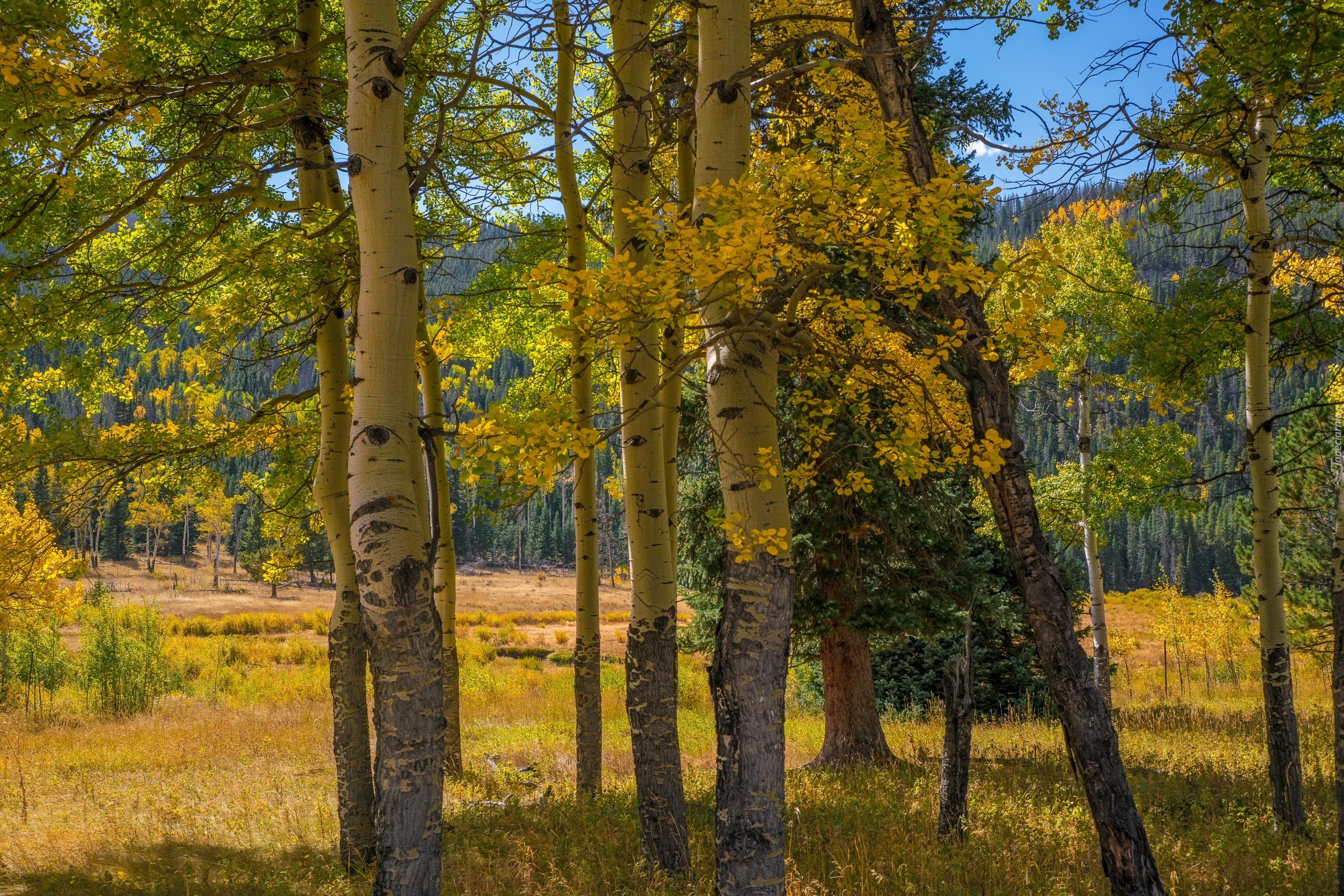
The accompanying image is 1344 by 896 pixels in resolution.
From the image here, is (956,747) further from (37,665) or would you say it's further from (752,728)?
(37,665)

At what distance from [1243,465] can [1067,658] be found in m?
4.26

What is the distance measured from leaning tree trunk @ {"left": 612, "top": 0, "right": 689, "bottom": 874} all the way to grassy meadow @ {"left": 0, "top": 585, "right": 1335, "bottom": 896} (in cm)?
39

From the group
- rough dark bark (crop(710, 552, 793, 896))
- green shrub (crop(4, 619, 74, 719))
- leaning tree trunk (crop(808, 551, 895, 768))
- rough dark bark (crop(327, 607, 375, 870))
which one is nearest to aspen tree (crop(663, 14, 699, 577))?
rough dark bark (crop(710, 552, 793, 896))

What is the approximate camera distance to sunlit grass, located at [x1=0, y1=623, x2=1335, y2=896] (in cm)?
515

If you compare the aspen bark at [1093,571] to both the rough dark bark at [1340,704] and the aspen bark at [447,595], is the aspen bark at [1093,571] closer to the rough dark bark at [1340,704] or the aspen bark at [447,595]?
the rough dark bark at [1340,704]

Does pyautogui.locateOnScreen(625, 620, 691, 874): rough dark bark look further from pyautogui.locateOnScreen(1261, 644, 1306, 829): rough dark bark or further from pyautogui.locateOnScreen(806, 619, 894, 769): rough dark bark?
pyautogui.locateOnScreen(1261, 644, 1306, 829): rough dark bark

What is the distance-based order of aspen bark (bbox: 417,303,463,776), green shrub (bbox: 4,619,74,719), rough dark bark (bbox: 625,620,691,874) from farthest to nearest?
green shrub (bbox: 4,619,74,719) → aspen bark (bbox: 417,303,463,776) → rough dark bark (bbox: 625,620,691,874)

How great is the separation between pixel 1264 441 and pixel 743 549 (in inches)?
240

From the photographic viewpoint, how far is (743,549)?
11.6 ft

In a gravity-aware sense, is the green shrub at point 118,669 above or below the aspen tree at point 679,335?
below

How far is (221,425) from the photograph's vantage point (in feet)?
22.6

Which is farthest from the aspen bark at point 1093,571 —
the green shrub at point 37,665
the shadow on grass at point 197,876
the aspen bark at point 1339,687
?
the green shrub at point 37,665


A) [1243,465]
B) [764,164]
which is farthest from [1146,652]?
[764,164]

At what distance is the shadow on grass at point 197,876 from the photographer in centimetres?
509
